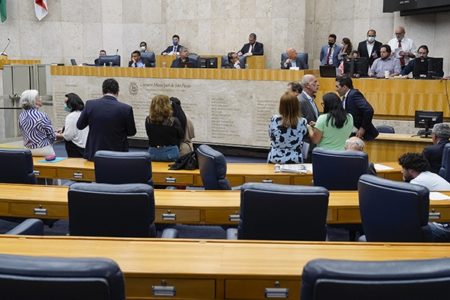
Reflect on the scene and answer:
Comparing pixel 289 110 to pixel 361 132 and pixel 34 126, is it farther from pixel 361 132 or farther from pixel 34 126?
pixel 34 126

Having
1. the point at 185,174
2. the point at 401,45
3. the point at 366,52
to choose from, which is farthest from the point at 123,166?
the point at 401,45

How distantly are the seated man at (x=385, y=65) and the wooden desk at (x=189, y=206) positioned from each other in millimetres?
7427

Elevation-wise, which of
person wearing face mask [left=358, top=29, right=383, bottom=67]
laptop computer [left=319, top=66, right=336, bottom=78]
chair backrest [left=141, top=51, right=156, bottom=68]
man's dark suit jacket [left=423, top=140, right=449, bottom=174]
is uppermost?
person wearing face mask [left=358, top=29, right=383, bottom=67]

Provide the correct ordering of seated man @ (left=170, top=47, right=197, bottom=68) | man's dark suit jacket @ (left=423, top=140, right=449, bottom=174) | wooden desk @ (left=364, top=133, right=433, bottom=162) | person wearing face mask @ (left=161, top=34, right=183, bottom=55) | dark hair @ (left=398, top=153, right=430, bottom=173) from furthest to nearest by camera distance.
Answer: person wearing face mask @ (left=161, top=34, right=183, bottom=55), seated man @ (left=170, top=47, right=197, bottom=68), wooden desk @ (left=364, top=133, right=433, bottom=162), man's dark suit jacket @ (left=423, top=140, right=449, bottom=174), dark hair @ (left=398, top=153, right=430, bottom=173)

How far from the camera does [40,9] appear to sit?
18031 mm

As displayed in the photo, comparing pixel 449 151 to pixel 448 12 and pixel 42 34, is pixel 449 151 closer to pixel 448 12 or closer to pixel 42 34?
pixel 448 12

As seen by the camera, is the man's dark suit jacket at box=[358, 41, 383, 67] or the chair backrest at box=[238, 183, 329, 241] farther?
the man's dark suit jacket at box=[358, 41, 383, 67]

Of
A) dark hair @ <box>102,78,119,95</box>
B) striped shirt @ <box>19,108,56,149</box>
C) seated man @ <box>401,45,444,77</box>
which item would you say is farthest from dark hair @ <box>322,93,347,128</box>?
seated man @ <box>401,45,444,77</box>

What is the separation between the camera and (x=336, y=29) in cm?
1570

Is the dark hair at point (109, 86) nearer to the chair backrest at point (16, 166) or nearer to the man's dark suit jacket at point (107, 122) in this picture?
the man's dark suit jacket at point (107, 122)

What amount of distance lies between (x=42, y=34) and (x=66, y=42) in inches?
31.4

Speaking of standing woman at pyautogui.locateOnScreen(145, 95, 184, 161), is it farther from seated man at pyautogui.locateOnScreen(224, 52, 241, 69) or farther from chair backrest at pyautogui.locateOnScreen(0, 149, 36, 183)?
seated man at pyautogui.locateOnScreen(224, 52, 241, 69)

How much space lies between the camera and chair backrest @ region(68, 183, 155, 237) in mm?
3496

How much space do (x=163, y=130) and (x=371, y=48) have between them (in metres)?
8.31
